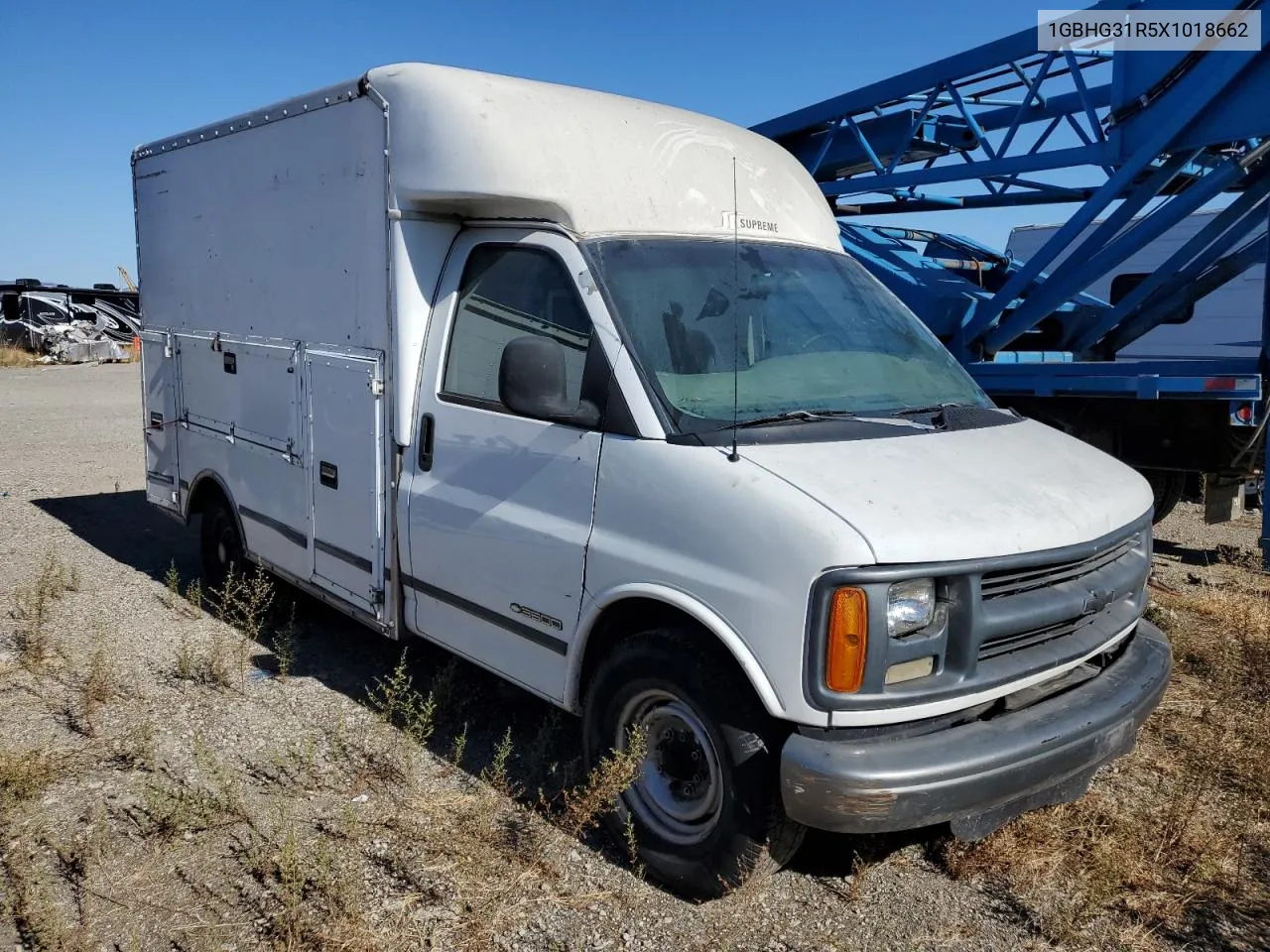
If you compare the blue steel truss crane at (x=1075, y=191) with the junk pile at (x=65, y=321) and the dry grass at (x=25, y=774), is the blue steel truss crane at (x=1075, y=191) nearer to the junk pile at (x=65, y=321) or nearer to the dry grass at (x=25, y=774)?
the dry grass at (x=25, y=774)

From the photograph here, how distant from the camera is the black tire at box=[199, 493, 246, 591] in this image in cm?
621

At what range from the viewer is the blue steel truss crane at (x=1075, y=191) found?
7352mm

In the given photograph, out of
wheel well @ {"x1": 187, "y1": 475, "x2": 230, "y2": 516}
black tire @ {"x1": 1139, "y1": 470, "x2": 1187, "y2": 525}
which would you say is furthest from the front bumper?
black tire @ {"x1": 1139, "y1": 470, "x2": 1187, "y2": 525}

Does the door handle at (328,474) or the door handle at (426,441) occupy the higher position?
the door handle at (426,441)

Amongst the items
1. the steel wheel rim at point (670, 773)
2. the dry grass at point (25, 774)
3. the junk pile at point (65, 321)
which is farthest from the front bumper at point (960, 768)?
the junk pile at point (65, 321)

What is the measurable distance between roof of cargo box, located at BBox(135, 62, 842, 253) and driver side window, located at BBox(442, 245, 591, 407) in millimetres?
187

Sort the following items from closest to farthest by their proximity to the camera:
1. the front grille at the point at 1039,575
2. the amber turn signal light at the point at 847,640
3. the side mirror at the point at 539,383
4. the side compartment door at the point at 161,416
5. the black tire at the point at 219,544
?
the amber turn signal light at the point at 847,640, the front grille at the point at 1039,575, the side mirror at the point at 539,383, the black tire at the point at 219,544, the side compartment door at the point at 161,416

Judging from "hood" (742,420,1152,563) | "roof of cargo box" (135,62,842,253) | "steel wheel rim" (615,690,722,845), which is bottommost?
"steel wheel rim" (615,690,722,845)

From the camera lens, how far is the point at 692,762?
3422mm

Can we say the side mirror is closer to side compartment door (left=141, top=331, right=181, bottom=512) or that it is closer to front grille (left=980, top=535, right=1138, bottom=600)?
front grille (left=980, top=535, right=1138, bottom=600)

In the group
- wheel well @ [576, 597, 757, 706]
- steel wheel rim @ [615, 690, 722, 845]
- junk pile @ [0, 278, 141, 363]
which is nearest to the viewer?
wheel well @ [576, 597, 757, 706]

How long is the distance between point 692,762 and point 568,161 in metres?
2.24

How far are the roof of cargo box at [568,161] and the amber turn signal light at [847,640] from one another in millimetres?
1618

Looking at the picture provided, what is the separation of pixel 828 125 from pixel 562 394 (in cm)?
727
